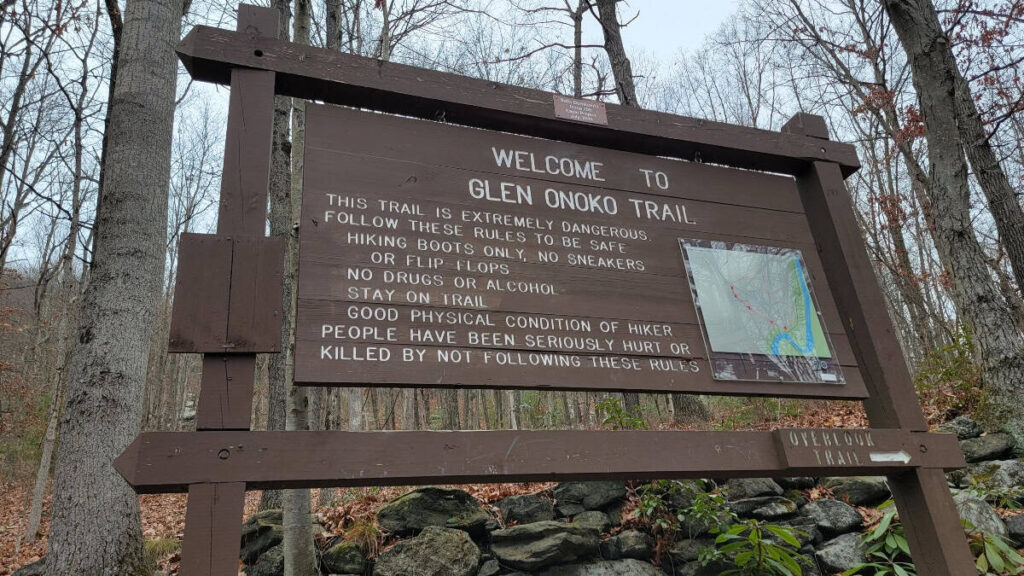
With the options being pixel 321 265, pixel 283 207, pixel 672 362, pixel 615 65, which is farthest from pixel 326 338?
pixel 615 65

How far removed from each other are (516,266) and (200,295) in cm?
144

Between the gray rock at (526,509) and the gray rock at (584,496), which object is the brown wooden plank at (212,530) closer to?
the gray rock at (526,509)

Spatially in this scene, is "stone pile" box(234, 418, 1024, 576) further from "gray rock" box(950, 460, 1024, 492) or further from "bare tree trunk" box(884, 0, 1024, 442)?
"bare tree trunk" box(884, 0, 1024, 442)

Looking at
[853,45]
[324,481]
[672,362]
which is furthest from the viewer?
[853,45]

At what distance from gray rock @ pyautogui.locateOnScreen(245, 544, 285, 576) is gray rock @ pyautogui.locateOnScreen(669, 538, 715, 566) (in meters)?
3.34

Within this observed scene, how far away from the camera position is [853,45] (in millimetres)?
14656

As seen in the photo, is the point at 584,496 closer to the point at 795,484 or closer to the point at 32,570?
the point at 795,484

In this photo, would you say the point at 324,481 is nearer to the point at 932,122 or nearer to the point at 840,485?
the point at 840,485

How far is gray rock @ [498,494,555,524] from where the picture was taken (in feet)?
18.1

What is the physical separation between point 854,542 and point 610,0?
11.0m

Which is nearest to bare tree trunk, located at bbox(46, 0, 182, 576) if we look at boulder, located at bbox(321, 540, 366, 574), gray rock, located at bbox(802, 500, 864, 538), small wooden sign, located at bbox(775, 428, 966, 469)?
boulder, located at bbox(321, 540, 366, 574)

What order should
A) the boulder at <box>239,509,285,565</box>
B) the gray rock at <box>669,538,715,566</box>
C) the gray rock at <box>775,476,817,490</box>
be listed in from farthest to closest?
the gray rock at <box>775,476,817,490</box>
the boulder at <box>239,509,285,565</box>
the gray rock at <box>669,538,715,566</box>

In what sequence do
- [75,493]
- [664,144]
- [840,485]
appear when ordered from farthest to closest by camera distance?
[840,485], [75,493], [664,144]

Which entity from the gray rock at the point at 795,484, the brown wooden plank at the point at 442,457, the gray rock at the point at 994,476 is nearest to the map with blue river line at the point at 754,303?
the brown wooden plank at the point at 442,457
